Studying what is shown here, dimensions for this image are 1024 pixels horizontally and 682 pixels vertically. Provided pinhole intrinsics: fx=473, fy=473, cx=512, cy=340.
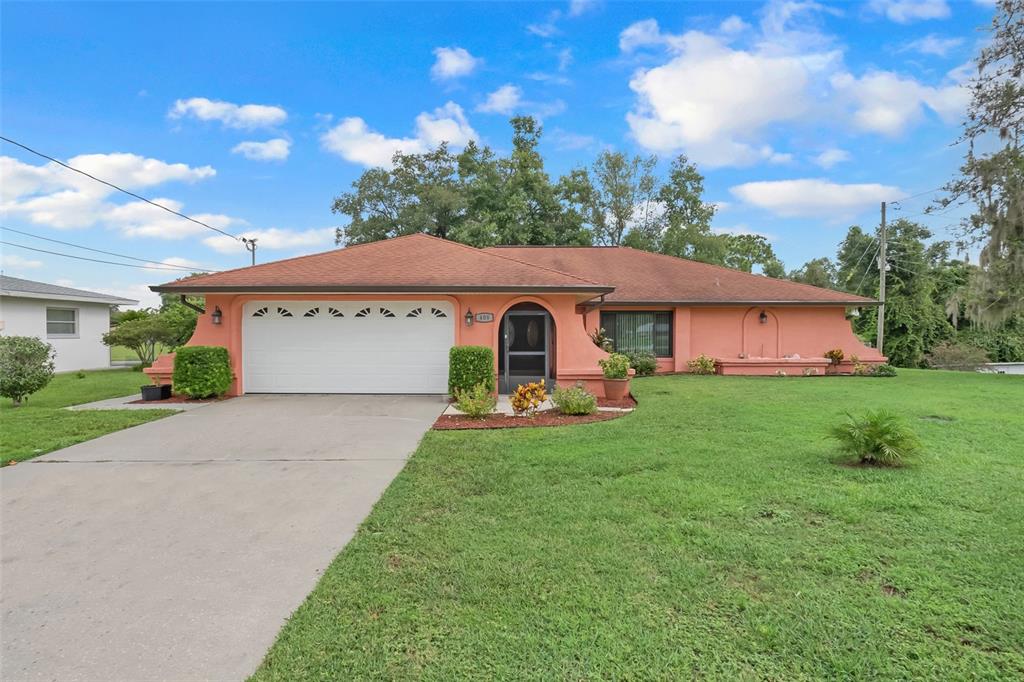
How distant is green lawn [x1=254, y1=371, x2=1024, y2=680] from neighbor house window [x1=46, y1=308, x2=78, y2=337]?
19391 mm

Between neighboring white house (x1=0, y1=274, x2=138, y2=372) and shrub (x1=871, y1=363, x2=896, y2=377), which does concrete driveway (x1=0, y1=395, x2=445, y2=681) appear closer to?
neighboring white house (x1=0, y1=274, x2=138, y2=372)

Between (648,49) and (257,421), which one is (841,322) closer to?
(648,49)

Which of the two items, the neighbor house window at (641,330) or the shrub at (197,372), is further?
the neighbor house window at (641,330)

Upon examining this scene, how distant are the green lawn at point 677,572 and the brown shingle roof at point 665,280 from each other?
970 cm

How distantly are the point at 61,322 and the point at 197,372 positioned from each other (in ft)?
40.9

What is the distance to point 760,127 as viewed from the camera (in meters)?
16.5

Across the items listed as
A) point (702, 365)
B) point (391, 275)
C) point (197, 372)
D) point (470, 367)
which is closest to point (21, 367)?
point (197, 372)

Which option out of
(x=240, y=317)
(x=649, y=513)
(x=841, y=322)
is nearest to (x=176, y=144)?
(x=240, y=317)

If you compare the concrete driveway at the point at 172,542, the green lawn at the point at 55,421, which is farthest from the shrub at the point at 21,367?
the concrete driveway at the point at 172,542

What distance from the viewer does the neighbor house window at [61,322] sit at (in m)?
17.0

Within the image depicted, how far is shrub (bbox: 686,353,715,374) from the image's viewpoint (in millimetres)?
14695

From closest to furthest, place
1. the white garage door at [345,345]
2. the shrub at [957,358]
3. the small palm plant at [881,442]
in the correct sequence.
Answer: the small palm plant at [881,442]
the white garage door at [345,345]
the shrub at [957,358]

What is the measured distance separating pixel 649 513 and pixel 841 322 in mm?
14977

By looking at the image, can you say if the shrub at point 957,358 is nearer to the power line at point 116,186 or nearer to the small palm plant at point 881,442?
the small palm plant at point 881,442
